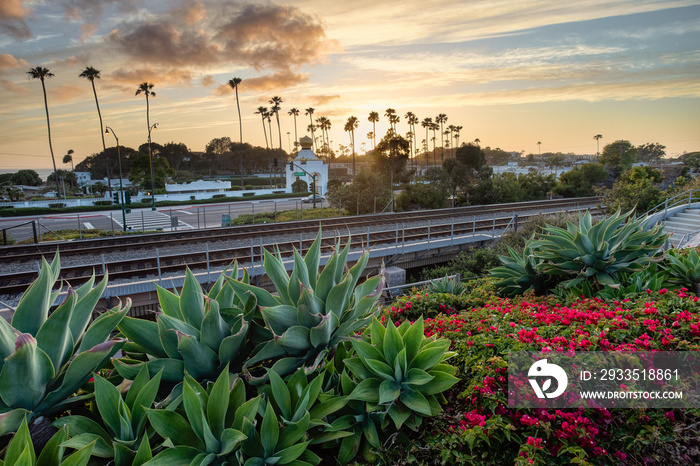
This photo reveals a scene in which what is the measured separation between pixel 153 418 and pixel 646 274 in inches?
229

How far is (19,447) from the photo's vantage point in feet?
6.42

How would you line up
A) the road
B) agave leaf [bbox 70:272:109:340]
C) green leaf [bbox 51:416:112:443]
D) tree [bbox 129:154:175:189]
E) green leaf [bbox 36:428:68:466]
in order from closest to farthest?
green leaf [bbox 36:428:68:466] → green leaf [bbox 51:416:112:443] → agave leaf [bbox 70:272:109:340] → the road → tree [bbox 129:154:175:189]

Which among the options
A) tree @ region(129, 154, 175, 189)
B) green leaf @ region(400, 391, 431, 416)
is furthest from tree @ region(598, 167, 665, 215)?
tree @ region(129, 154, 175, 189)

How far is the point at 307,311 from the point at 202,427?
91cm

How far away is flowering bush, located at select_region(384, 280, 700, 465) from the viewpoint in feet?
7.95

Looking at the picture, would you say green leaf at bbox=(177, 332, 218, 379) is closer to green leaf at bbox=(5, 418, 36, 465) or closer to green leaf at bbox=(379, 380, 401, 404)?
green leaf at bbox=(5, 418, 36, 465)

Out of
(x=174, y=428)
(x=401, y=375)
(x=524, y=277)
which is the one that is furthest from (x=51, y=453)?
(x=524, y=277)

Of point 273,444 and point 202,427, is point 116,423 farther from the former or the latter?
point 273,444

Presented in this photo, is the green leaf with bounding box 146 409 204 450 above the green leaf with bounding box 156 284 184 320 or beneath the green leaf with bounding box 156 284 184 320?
beneath

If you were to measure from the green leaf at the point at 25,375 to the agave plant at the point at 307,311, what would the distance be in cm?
109

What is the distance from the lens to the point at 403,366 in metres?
2.73

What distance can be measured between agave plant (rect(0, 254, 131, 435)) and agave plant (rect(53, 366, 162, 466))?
163 millimetres

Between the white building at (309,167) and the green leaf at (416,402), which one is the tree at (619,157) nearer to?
the white building at (309,167)

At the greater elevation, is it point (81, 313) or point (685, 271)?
point (81, 313)
